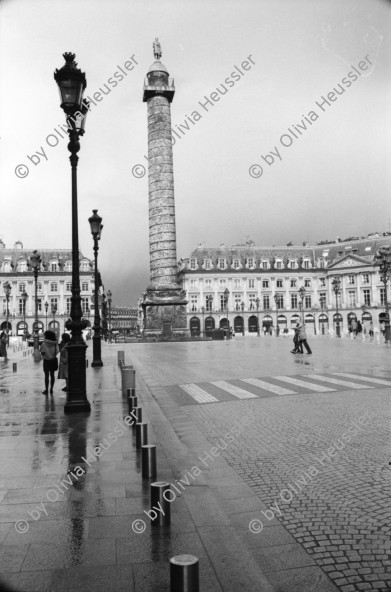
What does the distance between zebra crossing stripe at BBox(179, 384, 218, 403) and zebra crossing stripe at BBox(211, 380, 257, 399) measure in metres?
0.54

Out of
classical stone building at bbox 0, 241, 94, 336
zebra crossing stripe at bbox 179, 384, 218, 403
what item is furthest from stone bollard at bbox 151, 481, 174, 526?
classical stone building at bbox 0, 241, 94, 336

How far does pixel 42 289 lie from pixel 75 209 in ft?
266

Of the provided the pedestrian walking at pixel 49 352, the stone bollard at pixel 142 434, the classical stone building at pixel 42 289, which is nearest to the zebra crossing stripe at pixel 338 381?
the pedestrian walking at pixel 49 352

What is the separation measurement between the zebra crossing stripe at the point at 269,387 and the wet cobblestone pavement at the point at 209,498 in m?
1.81

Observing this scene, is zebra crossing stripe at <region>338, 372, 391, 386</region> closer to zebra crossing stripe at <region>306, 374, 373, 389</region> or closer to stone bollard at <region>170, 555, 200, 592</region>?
zebra crossing stripe at <region>306, 374, 373, 389</region>

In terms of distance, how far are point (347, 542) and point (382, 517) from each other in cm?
64

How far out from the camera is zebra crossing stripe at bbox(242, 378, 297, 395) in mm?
11867

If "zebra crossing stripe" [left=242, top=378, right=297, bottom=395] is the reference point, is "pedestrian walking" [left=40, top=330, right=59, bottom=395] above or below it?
above

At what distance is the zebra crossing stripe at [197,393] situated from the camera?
36.5 ft

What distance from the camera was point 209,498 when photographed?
486 cm

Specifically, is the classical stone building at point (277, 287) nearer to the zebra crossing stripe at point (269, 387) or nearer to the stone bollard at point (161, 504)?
the zebra crossing stripe at point (269, 387)

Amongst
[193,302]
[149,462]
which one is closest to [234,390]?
[149,462]

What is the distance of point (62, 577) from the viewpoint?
333 cm

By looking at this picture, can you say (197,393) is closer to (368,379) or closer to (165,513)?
(368,379)
